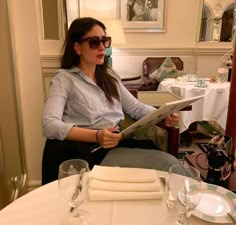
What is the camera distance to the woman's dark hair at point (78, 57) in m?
1.56

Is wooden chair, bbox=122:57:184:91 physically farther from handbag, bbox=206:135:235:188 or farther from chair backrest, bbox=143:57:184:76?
handbag, bbox=206:135:235:188

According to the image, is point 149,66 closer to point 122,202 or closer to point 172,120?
point 172,120

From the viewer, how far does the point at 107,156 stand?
1442 millimetres

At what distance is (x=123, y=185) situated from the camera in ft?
2.93

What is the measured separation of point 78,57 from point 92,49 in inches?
4.5

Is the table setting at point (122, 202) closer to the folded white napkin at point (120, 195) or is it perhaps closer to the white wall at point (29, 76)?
the folded white napkin at point (120, 195)

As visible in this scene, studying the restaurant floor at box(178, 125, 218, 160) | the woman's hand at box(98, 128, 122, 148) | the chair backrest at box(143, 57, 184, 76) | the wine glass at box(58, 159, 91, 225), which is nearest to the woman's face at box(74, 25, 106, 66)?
the woman's hand at box(98, 128, 122, 148)

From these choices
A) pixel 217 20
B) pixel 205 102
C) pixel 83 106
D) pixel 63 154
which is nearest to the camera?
pixel 63 154

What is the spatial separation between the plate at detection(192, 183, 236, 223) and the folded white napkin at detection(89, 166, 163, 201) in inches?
5.0

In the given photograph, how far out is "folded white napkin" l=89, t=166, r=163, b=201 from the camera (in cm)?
85

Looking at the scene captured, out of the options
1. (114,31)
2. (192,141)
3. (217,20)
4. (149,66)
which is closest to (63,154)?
(192,141)

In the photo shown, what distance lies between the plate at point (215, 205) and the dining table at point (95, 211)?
1cm

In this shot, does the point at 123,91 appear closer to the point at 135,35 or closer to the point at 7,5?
the point at 7,5

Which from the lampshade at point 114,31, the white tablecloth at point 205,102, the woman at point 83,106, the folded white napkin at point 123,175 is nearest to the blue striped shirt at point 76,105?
the woman at point 83,106
